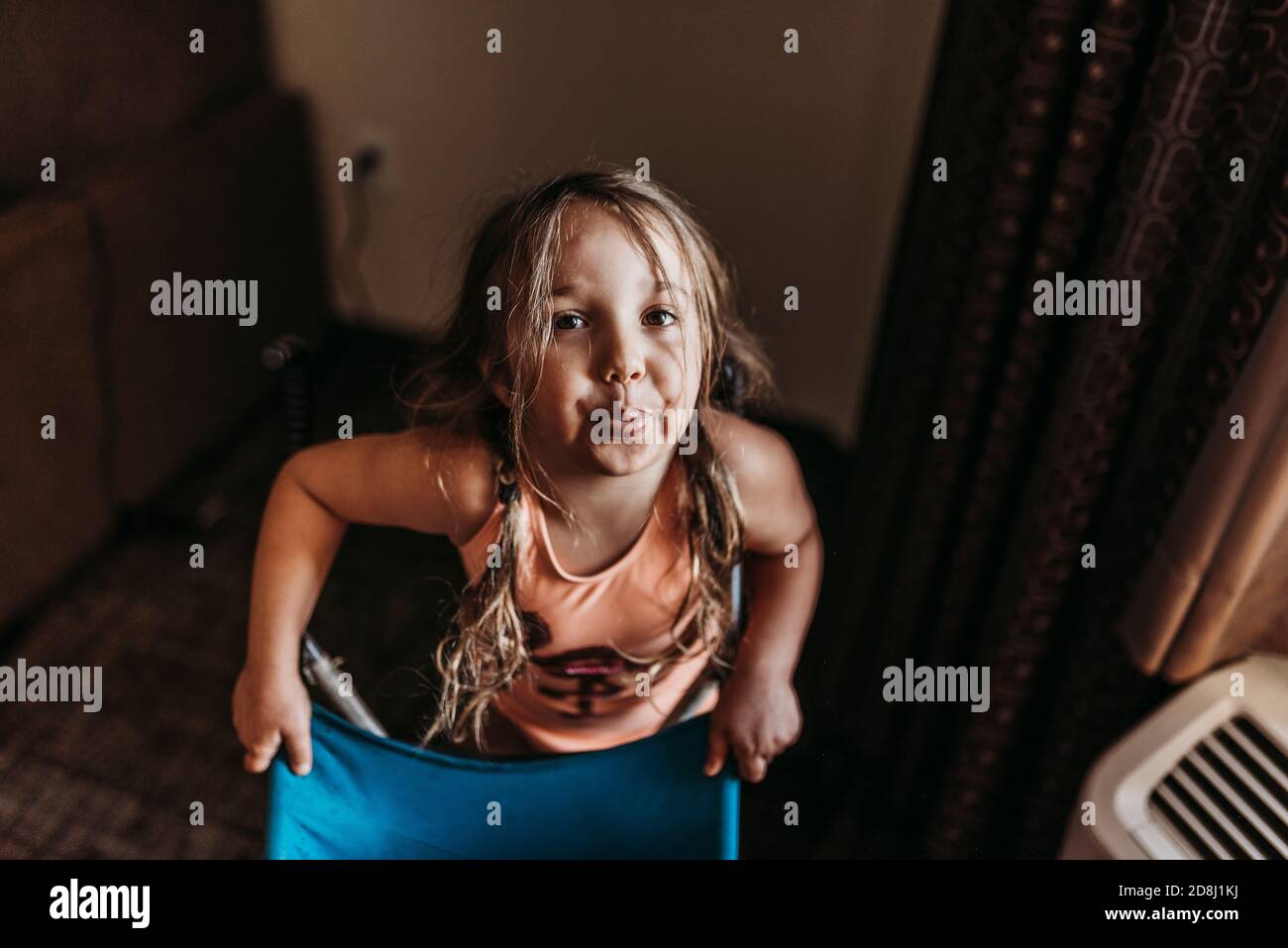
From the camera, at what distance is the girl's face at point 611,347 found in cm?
65

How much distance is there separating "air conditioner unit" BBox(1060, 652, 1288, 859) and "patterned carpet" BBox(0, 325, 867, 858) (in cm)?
27

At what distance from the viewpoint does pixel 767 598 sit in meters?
0.86

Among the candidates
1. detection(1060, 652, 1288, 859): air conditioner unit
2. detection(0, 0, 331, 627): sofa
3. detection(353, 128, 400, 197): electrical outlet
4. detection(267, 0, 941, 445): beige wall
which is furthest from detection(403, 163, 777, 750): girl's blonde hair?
detection(0, 0, 331, 627): sofa

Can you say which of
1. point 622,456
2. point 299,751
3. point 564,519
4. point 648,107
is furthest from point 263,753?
point 648,107

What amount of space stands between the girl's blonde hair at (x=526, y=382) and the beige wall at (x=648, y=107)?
9.6 inches

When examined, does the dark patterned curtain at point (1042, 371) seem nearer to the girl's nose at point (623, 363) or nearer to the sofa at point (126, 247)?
the girl's nose at point (623, 363)

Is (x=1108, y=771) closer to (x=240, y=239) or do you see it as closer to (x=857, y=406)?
(x=857, y=406)

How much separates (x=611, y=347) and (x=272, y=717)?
0.43 metres

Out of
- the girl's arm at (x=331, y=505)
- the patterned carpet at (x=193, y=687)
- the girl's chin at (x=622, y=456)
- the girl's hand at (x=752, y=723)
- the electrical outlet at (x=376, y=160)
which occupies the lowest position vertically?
the patterned carpet at (x=193, y=687)

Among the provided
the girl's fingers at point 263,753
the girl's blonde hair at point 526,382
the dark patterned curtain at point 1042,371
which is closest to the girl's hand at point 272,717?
the girl's fingers at point 263,753

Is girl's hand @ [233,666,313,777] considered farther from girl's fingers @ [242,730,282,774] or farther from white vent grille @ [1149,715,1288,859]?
white vent grille @ [1149,715,1288,859]

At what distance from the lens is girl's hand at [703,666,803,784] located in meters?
0.83
